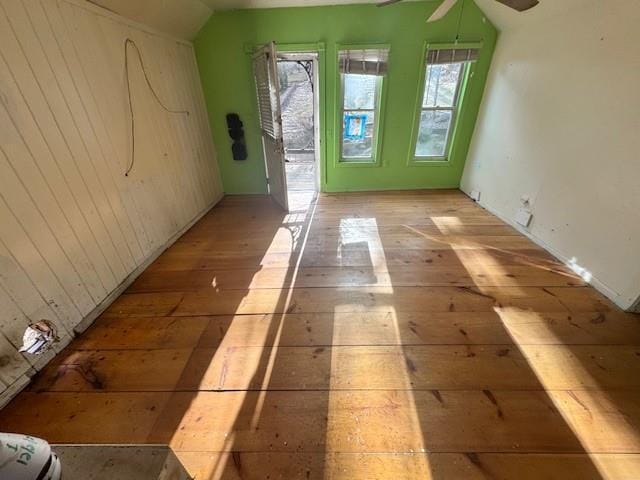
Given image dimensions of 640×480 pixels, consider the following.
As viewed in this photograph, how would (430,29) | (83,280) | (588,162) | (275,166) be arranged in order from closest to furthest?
1. (83,280)
2. (588,162)
3. (430,29)
4. (275,166)

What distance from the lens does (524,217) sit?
2.78m

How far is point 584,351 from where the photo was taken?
1587 millimetres

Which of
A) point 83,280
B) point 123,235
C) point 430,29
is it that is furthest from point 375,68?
point 83,280

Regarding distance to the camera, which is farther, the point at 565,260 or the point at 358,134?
the point at 358,134

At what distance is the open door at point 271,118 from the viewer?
113 inches

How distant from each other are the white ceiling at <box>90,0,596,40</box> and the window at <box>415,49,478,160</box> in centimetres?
49

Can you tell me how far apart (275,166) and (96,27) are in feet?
6.53

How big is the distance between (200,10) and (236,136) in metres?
1.36

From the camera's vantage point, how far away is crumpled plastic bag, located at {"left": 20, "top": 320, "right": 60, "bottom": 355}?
1.45m

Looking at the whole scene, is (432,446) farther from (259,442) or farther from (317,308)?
(317,308)

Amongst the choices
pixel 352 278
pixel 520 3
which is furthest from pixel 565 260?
pixel 520 3

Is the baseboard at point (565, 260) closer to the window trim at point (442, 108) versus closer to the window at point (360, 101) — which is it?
the window trim at point (442, 108)

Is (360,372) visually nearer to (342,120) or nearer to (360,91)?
(342,120)

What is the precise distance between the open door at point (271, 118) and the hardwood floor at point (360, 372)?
1.42m
